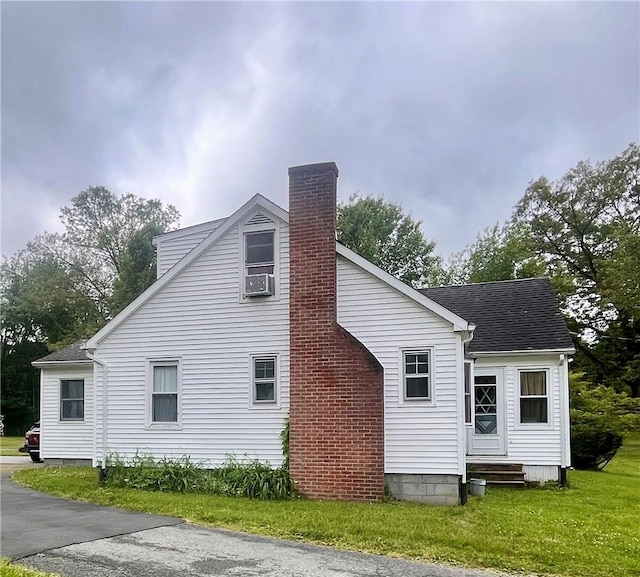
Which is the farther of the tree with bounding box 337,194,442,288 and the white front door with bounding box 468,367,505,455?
the tree with bounding box 337,194,442,288

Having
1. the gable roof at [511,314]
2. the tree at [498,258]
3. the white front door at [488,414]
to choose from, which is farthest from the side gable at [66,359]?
the tree at [498,258]

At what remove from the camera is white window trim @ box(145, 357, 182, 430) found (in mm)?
13219

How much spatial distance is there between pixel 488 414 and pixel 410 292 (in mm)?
4948

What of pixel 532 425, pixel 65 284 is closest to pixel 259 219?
pixel 532 425

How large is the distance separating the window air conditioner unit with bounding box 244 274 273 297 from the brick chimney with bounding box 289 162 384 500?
575 mm

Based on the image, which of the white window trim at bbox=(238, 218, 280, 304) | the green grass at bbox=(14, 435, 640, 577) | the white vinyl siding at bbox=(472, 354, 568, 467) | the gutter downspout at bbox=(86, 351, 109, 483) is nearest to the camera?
the green grass at bbox=(14, 435, 640, 577)

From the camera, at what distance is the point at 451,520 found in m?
9.57

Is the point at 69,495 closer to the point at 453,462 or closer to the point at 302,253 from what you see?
the point at 302,253

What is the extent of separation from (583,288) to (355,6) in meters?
26.7

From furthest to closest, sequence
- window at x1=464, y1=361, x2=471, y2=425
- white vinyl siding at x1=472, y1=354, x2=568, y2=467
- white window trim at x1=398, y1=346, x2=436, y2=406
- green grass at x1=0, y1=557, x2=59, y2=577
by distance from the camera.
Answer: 1. white vinyl siding at x1=472, y1=354, x2=568, y2=467
2. window at x1=464, y1=361, x2=471, y2=425
3. white window trim at x1=398, y1=346, x2=436, y2=406
4. green grass at x1=0, y1=557, x2=59, y2=577

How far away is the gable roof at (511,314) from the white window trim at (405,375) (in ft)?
11.8

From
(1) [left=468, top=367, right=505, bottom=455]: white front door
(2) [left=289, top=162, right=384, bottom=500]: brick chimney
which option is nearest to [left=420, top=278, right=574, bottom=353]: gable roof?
(1) [left=468, top=367, right=505, bottom=455]: white front door

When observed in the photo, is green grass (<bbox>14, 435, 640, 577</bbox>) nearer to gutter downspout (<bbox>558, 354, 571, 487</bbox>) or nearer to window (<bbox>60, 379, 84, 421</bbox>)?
gutter downspout (<bbox>558, 354, 571, 487</bbox>)

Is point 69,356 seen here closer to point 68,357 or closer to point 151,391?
point 68,357
